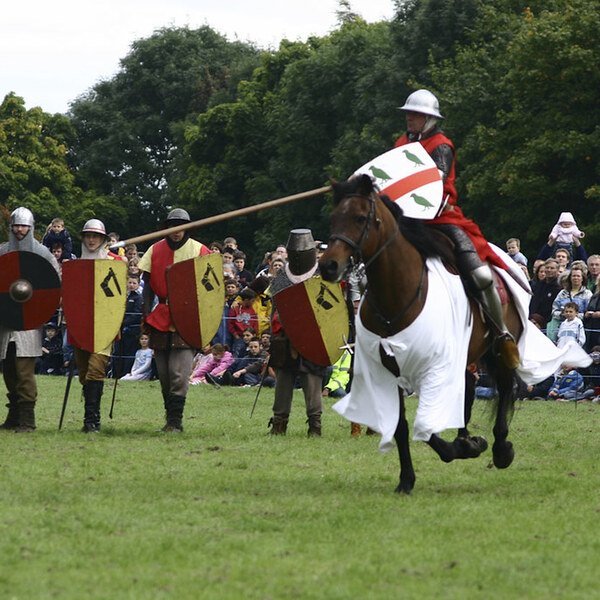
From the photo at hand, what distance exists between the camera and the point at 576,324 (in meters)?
16.4

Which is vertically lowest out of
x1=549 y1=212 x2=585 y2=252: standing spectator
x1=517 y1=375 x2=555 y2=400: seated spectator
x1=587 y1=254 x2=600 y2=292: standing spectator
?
x1=517 y1=375 x2=555 y2=400: seated spectator

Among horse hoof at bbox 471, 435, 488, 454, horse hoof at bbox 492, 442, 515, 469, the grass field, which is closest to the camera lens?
the grass field

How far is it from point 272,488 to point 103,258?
394 centimetres

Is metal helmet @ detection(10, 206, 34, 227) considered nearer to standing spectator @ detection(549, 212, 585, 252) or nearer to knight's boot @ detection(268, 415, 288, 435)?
knight's boot @ detection(268, 415, 288, 435)

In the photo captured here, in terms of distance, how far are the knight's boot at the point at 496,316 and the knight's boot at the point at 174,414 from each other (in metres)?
3.90

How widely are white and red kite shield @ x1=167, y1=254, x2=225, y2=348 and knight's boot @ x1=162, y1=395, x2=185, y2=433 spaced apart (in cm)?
61

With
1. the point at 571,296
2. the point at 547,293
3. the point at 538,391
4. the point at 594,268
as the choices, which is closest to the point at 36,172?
the point at 547,293

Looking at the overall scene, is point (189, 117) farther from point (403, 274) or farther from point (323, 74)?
point (403, 274)

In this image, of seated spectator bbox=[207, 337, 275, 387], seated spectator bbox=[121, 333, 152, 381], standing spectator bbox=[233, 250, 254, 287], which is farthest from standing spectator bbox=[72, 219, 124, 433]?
standing spectator bbox=[233, 250, 254, 287]

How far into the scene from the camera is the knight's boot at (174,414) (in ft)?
39.5

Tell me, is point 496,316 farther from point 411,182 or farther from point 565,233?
point 565,233

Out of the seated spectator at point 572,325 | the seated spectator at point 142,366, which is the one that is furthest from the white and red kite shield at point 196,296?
the seated spectator at point 142,366

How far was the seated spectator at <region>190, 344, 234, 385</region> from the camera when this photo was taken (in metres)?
19.8

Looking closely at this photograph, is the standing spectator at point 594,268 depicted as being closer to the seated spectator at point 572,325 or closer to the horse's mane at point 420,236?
the seated spectator at point 572,325
